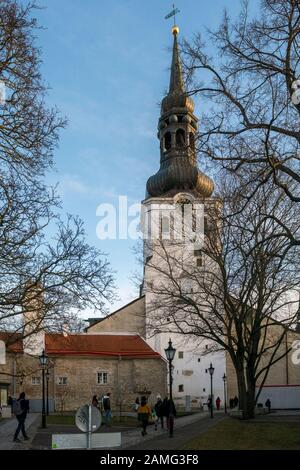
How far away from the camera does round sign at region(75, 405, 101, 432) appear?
8.75 meters

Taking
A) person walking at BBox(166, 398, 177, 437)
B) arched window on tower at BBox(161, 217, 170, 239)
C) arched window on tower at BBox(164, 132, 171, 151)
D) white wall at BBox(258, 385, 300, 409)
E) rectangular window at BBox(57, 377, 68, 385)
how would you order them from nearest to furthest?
person walking at BBox(166, 398, 177, 437) < arched window on tower at BBox(161, 217, 170, 239) < rectangular window at BBox(57, 377, 68, 385) < white wall at BBox(258, 385, 300, 409) < arched window on tower at BBox(164, 132, 171, 151)

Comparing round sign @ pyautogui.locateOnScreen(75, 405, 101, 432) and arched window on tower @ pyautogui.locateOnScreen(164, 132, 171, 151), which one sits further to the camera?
arched window on tower @ pyautogui.locateOnScreen(164, 132, 171, 151)

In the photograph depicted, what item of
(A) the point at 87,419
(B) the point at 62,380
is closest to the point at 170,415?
(A) the point at 87,419

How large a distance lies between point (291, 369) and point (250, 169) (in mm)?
51521

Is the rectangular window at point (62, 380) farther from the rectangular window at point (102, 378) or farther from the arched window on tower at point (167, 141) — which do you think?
the arched window on tower at point (167, 141)

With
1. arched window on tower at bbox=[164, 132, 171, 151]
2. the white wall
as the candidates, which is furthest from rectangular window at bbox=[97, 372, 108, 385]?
arched window on tower at bbox=[164, 132, 171, 151]

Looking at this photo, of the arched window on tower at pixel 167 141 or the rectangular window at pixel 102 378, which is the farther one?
the arched window on tower at pixel 167 141

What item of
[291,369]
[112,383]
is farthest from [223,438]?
[291,369]

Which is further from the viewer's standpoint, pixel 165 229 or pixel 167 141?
pixel 167 141

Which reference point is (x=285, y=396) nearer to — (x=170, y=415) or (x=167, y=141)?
(x=167, y=141)

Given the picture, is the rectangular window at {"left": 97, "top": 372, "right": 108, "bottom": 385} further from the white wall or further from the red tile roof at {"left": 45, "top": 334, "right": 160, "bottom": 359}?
the white wall

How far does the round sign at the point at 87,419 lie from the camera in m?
8.75

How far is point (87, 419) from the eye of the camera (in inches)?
348

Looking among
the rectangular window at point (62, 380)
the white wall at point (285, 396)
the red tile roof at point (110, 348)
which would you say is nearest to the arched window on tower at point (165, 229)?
the red tile roof at point (110, 348)
